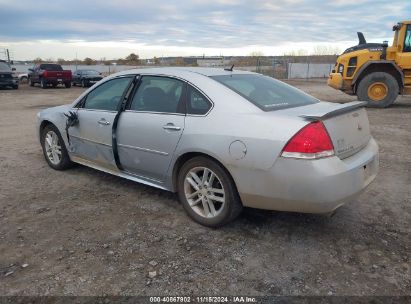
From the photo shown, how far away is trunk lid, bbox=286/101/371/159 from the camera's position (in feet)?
9.75

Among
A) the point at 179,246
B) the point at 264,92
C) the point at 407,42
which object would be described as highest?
the point at 407,42

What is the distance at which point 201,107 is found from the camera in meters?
3.49

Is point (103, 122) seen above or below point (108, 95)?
below

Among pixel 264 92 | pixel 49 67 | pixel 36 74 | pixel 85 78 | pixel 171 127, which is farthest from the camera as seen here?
pixel 85 78

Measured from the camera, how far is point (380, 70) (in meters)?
12.2

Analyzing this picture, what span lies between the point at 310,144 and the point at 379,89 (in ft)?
35.6

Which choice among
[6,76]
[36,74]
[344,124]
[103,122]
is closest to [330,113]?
[344,124]

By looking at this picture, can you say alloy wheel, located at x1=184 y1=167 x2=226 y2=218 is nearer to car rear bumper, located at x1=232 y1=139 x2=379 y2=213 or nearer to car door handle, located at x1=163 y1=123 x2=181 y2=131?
car rear bumper, located at x1=232 y1=139 x2=379 y2=213

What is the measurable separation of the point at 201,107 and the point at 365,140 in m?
1.58

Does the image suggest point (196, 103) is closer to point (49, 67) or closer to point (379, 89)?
point (379, 89)

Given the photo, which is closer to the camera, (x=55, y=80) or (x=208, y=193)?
(x=208, y=193)

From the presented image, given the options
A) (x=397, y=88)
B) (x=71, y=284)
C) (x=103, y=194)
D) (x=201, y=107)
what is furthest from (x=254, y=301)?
(x=397, y=88)

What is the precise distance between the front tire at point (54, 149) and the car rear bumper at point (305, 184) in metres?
2.98

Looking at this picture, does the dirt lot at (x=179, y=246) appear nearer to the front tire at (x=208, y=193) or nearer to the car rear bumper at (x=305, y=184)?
the front tire at (x=208, y=193)
